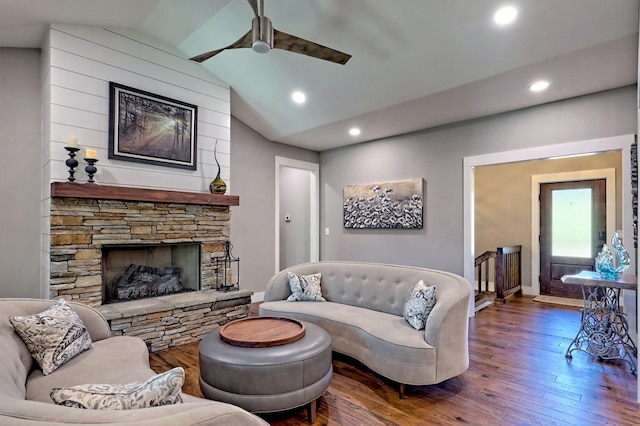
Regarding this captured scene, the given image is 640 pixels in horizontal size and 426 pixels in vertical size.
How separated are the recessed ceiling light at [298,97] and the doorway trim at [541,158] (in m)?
2.38

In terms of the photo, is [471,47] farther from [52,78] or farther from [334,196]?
[52,78]

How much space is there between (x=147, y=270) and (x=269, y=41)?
3.18 metres

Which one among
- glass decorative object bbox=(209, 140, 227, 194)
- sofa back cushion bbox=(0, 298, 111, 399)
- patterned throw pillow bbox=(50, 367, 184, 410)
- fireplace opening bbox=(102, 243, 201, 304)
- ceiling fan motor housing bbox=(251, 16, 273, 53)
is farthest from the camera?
glass decorative object bbox=(209, 140, 227, 194)

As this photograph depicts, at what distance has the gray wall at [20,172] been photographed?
3570 millimetres

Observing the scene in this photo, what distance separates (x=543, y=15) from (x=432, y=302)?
2492mm

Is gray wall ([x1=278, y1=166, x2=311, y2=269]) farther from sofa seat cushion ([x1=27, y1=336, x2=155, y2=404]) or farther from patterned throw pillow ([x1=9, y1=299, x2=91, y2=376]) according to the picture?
patterned throw pillow ([x1=9, y1=299, x2=91, y2=376])

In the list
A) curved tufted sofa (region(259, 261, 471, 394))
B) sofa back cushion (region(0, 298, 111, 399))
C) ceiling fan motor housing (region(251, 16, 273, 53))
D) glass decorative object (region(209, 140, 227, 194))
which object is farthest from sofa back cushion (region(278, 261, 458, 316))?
ceiling fan motor housing (region(251, 16, 273, 53))

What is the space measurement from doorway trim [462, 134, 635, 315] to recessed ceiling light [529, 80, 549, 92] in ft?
2.42

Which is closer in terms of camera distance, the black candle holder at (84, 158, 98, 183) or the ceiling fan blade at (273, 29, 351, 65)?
the ceiling fan blade at (273, 29, 351, 65)

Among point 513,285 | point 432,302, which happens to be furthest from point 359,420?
point 513,285

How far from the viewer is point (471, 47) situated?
10.6 feet

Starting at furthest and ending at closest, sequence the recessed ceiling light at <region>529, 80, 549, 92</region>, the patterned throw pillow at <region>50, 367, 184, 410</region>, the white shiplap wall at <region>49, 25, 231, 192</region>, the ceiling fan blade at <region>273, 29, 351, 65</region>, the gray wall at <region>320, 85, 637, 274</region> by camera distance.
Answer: the gray wall at <region>320, 85, 637, 274</region> < the recessed ceiling light at <region>529, 80, 549, 92</region> < the white shiplap wall at <region>49, 25, 231, 192</region> < the ceiling fan blade at <region>273, 29, 351, 65</region> < the patterned throw pillow at <region>50, 367, 184, 410</region>

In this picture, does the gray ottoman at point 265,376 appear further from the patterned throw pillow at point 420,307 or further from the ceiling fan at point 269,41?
the ceiling fan at point 269,41

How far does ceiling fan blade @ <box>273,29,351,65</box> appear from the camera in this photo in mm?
2662
